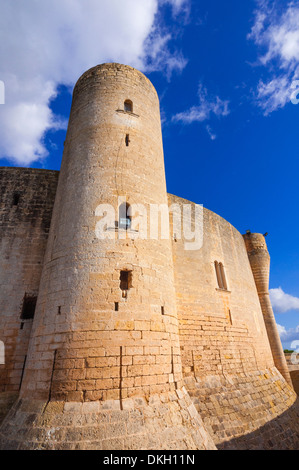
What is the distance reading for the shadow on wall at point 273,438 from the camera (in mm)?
7010

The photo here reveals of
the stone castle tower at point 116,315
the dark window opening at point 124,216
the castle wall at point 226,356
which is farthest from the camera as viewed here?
the castle wall at point 226,356

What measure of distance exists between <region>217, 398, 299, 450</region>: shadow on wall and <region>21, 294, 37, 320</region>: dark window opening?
19.8ft

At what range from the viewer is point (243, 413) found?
7828 mm

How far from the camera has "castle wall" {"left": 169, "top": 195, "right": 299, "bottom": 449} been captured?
293 inches

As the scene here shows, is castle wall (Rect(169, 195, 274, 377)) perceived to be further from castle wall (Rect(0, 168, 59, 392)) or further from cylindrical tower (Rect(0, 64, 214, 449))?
castle wall (Rect(0, 168, 59, 392))

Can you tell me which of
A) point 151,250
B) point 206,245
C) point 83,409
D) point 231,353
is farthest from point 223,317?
point 83,409

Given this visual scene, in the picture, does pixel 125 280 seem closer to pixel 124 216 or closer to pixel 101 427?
pixel 124 216

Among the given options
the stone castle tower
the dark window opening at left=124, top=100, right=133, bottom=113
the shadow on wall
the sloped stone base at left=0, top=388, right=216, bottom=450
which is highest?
the dark window opening at left=124, top=100, right=133, bottom=113

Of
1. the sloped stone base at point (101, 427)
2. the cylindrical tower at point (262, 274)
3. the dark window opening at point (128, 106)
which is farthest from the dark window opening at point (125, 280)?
the cylindrical tower at point (262, 274)

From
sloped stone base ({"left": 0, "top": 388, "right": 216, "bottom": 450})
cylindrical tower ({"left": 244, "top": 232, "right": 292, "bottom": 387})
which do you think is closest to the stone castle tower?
sloped stone base ({"left": 0, "top": 388, "right": 216, "bottom": 450})

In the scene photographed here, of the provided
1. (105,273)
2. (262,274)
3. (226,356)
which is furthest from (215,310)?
(262,274)

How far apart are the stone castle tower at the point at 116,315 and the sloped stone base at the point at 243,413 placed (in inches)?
1.6

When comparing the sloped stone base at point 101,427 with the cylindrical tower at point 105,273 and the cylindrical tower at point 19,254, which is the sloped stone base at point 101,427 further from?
the cylindrical tower at point 19,254

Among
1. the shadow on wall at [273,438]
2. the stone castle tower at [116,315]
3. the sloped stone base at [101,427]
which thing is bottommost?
the shadow on wall at [273,438]
